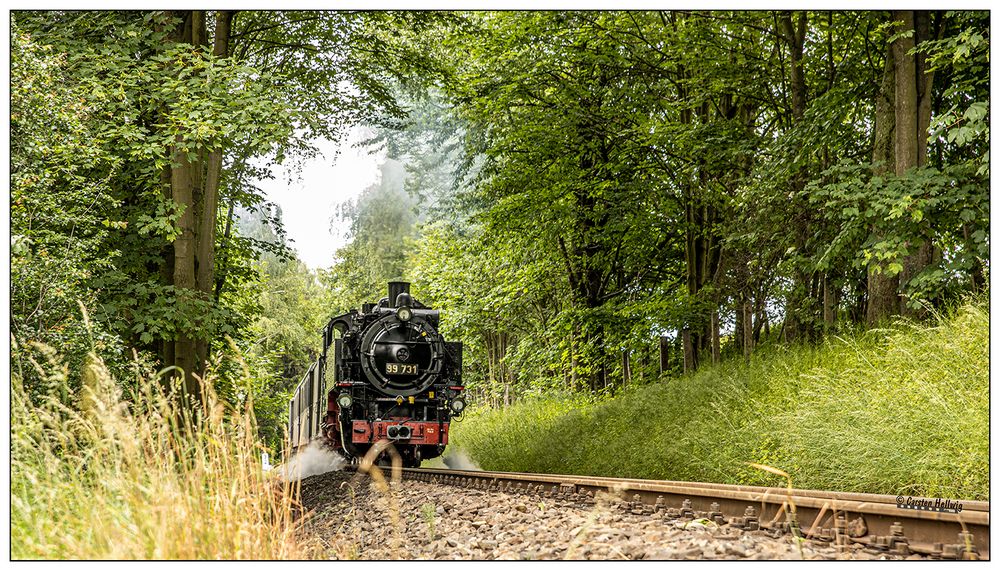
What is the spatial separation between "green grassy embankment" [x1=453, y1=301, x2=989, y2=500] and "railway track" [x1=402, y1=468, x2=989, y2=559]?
3.19ft

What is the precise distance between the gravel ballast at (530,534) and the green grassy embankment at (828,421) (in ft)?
5.80

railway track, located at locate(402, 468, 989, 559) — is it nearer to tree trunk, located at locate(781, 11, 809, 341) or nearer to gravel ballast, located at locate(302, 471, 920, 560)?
gravel ballast, located at locate(302, 471, 920, 560)

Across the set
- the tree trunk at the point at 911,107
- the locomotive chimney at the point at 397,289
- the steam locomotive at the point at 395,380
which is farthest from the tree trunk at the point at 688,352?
the locomotive chimney at the point at 397,289

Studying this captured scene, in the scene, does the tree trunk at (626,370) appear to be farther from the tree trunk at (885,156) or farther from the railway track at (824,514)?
the railway track at (824,514)

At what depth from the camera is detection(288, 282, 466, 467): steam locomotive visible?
531 inches

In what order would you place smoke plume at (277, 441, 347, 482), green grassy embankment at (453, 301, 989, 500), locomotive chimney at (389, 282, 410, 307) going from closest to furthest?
green grassy embankment at (453, 301, 989, 500), locomotive chimney at (389, 282, 410, 307), smoke plume at (277, 441, 347, 482)

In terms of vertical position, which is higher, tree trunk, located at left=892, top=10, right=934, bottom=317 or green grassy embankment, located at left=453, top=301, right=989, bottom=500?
tree trunk, located at left=892, top=10, right=934, bottom=317

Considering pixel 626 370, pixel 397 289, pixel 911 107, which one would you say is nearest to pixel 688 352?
pixel 626 370

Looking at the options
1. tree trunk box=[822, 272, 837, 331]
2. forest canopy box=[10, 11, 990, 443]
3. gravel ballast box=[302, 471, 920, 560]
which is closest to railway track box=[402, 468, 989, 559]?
gravel ballast box=[302, 471, 920, 560]

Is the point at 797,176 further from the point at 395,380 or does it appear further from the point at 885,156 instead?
the point at 395,380

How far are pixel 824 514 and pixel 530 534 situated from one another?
1.63 m

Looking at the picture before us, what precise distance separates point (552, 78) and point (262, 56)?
16.1ft

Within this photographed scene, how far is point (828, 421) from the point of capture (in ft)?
23.3

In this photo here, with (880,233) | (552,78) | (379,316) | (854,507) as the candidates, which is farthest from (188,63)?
(854,507)
